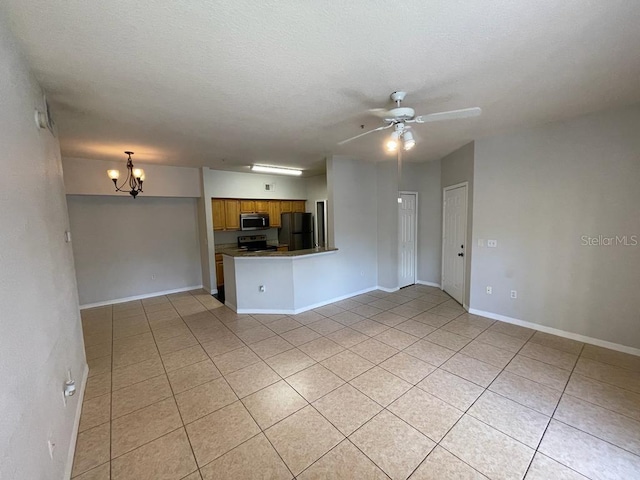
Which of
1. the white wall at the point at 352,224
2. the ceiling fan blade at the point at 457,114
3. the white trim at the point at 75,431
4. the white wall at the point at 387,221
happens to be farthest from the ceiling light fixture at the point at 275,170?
the white trim at the point at 75,431

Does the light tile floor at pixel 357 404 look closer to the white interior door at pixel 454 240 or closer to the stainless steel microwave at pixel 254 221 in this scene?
the white interior door at pixel 454 240

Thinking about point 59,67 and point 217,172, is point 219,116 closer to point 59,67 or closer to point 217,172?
point 59,67

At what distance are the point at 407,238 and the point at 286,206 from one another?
10.1ft

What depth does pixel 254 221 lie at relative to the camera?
6.12 metres

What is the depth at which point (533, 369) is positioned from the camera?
8.71ft

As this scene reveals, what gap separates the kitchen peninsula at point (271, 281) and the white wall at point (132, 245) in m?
1.99

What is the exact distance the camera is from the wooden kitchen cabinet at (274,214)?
650 cm

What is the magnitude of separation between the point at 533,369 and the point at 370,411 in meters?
1.83

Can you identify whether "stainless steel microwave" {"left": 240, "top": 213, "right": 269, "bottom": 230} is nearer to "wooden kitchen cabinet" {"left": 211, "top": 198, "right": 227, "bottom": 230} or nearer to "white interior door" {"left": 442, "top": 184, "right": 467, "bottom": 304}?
"wooden kitchen cabinet" {"left": 211, "top": 198, "right": 227, "bottom": 230}

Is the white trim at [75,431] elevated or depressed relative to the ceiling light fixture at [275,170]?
depressed

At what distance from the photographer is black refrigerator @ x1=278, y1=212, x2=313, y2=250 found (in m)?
6.36

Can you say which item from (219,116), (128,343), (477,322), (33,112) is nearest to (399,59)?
(219,116)

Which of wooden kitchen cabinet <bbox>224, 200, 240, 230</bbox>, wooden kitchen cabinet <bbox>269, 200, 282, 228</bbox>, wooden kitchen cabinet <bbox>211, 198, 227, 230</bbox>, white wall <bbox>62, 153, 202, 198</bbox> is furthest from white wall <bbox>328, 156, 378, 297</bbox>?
white wall <bbox>62, 153, 202, 198</bbox>

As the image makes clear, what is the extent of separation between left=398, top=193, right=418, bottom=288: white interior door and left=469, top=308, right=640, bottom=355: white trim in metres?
1.72
